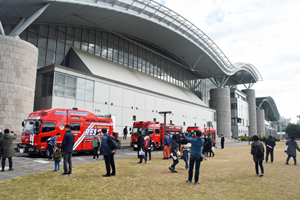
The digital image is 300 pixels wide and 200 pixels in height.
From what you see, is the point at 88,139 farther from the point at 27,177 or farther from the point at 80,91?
the point at 80,91

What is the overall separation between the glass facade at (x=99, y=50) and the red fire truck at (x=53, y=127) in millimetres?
9512

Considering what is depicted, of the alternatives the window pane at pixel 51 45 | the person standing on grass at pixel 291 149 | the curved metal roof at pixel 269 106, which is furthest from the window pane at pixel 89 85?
the curved metal roof at pixel 269 106

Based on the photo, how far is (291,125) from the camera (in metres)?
101

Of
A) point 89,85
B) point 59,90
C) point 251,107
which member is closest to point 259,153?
point 59,90

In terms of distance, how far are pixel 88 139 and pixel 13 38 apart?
1184 cm

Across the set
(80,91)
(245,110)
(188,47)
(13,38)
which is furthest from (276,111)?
(13,38)

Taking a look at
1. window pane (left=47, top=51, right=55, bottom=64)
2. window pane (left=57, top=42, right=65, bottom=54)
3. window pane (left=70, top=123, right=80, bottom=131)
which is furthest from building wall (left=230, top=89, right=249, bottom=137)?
window pane (left=70, top=123, right=80, bottom=131)

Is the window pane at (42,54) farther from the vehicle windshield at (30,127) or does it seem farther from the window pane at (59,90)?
the vehicle windshield at (30,127)

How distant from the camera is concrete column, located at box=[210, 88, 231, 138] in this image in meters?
59.8

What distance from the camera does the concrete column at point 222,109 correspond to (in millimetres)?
59772

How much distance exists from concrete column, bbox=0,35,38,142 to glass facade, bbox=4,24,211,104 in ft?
13.4

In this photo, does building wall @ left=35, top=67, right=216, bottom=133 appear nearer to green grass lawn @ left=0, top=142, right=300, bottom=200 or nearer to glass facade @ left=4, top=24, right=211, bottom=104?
glass facade @ left=4, top=24, right=211, bottom=104

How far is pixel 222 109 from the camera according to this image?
60.2m

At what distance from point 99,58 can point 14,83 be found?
52.5 feet
